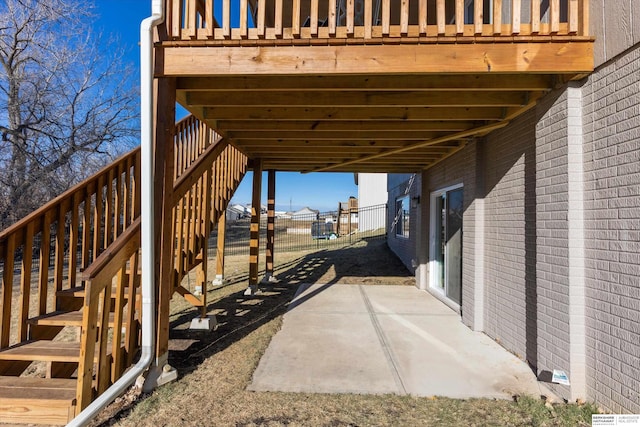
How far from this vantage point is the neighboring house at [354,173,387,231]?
19.1 m

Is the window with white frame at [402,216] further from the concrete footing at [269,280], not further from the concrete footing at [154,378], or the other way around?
the concrete footing at [154,378]

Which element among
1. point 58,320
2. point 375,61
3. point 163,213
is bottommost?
point 58,320

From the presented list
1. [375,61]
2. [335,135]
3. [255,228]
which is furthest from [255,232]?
[375,61]

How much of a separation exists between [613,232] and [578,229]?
0.27 meters

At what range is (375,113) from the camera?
4.14m

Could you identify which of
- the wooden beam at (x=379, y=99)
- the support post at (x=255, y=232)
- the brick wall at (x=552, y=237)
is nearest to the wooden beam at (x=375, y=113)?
the wooden beam at (x=379, y=99)

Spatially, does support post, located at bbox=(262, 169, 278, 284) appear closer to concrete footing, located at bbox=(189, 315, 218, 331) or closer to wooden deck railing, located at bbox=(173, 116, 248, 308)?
wooden deck railing, located at bbox=(173, 116, 248, 308)

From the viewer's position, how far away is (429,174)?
7.56m

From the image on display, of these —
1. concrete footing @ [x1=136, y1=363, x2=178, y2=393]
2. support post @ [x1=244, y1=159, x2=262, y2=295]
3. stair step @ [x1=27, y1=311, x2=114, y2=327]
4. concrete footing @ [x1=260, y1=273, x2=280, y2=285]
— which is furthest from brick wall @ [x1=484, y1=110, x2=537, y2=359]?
concrete footing @ [x1=260, y1=273, x2=280, y2=285]

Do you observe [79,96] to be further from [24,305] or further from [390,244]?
[24,305]

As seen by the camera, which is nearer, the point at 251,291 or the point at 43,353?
the point at 43,353

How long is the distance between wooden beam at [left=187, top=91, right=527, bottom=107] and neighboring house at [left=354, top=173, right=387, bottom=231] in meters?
15.1

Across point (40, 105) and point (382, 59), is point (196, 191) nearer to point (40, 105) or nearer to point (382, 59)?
point (382, 59)

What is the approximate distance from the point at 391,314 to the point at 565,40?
4181 millimetres
